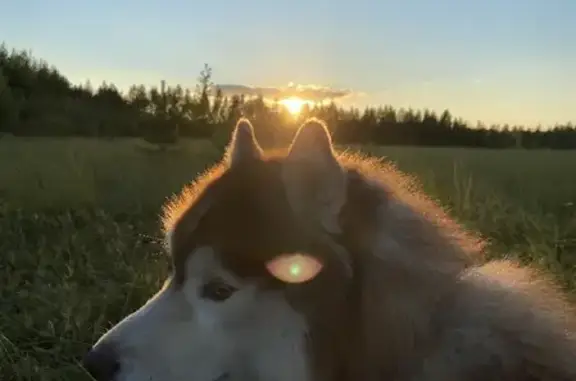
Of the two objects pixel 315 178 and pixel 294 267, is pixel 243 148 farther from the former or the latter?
pixel 294 267

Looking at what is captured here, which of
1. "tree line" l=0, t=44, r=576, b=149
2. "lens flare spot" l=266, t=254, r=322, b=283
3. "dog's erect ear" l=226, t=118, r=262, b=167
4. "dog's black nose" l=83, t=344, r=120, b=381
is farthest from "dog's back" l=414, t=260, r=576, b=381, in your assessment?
"tree line" l=0, t=44, r=576, b=149

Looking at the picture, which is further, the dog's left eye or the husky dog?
the dog's left eye

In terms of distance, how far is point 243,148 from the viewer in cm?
276

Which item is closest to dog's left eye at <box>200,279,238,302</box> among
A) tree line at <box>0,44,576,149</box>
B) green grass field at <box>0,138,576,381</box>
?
green grass field at <box>0,138,576,381</box>

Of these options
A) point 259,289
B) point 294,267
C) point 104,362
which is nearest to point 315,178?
point 294,267

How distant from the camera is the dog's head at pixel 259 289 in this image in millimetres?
2367

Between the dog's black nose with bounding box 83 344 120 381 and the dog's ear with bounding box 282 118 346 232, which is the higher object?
the dog's ear with bounding box 282 118 346 232

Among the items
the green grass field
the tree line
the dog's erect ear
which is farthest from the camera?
the tree line

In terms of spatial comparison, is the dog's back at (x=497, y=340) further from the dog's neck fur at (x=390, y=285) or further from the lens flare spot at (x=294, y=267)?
the lens flare spot at (x=294, y=267)

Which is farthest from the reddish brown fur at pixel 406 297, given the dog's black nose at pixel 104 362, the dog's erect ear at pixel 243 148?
the dog's black nose at pixel 104 362

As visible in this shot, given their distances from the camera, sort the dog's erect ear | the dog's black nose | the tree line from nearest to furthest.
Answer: the dog's black nose, the dog's erect ear, the tree line

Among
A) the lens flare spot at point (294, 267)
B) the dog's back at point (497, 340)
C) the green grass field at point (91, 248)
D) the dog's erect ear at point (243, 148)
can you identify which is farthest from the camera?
the green grass field at point (91, 248)

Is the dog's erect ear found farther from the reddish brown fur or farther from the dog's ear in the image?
the dog's ear

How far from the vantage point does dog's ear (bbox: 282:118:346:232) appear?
7.79 ft
